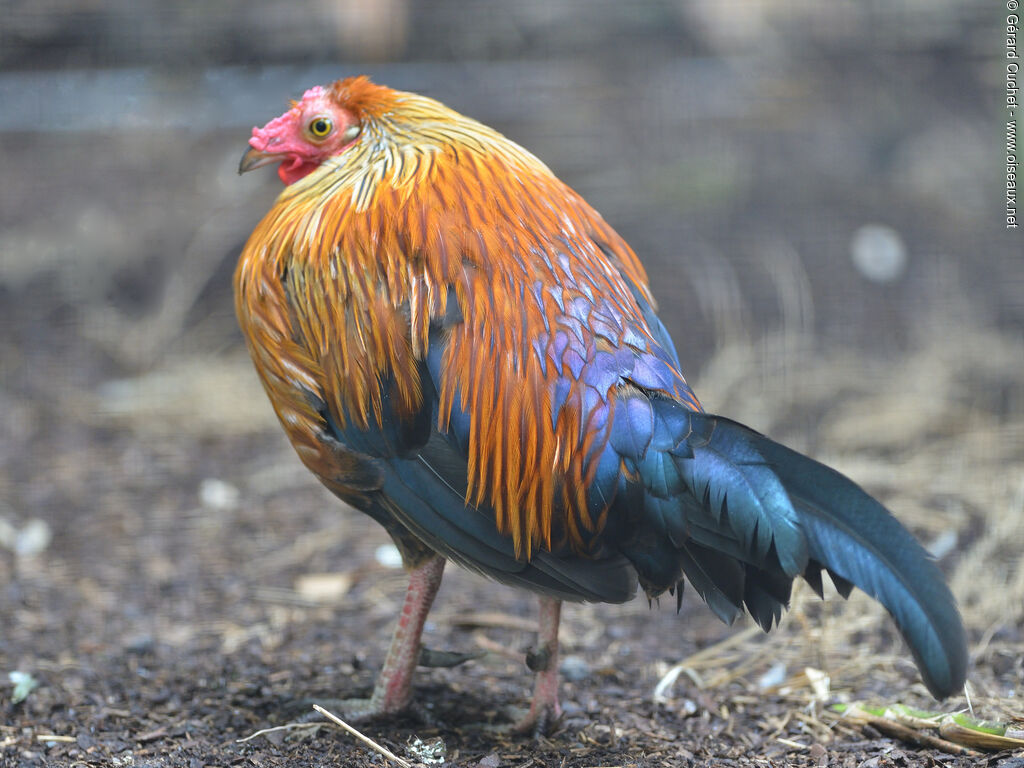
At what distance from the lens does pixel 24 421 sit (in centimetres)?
542

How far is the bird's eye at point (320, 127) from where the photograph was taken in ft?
9.36

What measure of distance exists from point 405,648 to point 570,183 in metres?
4.63

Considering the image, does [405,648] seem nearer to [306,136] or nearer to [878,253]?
[306,136]

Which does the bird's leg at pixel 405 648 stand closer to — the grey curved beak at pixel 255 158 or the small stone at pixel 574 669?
the small stone at pixel 574 669

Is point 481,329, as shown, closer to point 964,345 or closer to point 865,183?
point 964,345

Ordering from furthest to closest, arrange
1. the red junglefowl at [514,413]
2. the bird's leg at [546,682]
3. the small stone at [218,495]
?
the small stone at [218,495], the bird's leg at [546,682], the red junglefowl at [514,413]

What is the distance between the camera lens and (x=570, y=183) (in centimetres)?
693

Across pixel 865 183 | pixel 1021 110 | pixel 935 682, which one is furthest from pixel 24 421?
pixel 1021 110

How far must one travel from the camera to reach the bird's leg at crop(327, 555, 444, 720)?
2.80 m

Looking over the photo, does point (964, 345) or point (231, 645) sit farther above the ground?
point (964, 345)

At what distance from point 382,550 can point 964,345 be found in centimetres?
350

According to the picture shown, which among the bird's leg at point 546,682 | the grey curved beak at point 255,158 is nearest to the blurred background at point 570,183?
the bird's leg at point 546,682

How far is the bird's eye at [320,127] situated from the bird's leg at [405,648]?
1.19 m

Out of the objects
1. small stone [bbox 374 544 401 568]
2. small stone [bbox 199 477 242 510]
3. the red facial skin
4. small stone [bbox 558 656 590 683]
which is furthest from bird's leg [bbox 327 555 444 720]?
small stone [bbox 199 477 242 510]
